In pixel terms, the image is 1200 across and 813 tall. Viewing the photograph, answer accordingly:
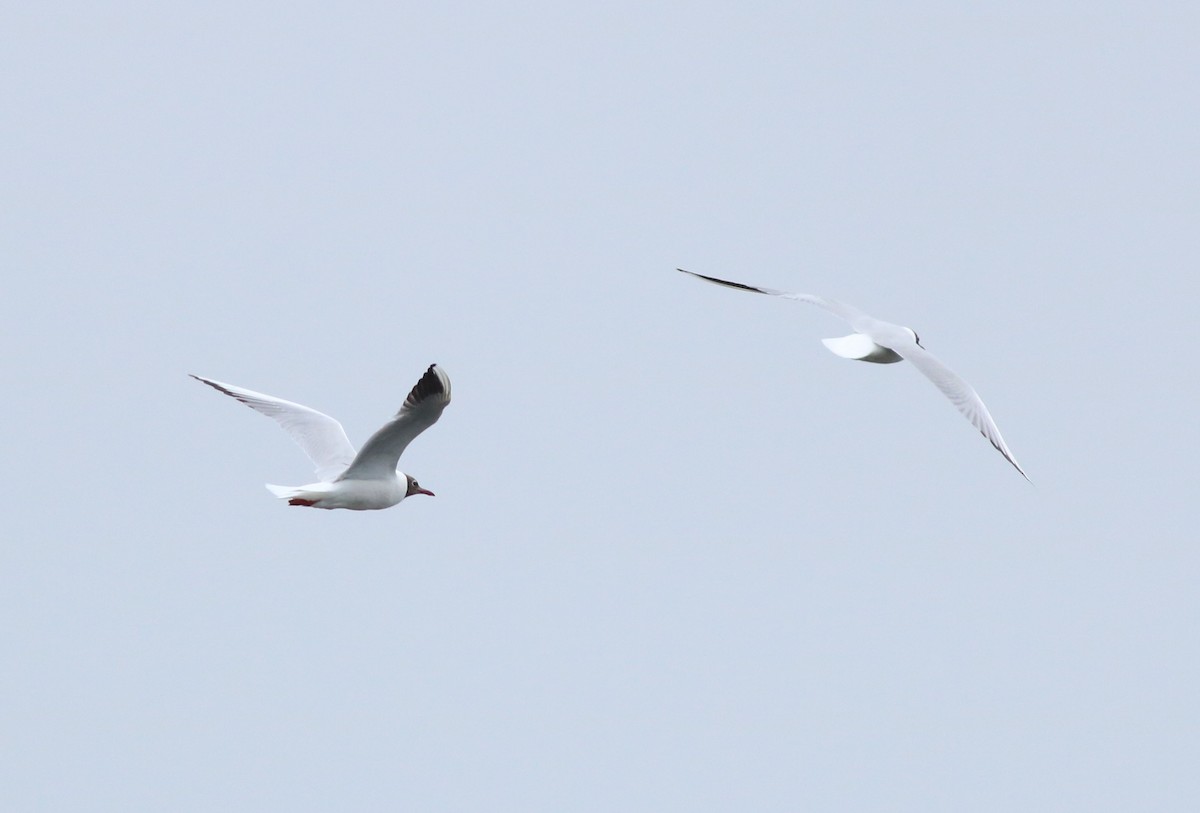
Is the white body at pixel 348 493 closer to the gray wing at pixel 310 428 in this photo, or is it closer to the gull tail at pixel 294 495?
the gull tail at pixel 294 495

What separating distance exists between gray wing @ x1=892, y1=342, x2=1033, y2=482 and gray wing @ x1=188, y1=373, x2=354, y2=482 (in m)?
4.25

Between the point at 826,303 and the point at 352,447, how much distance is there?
162 inches

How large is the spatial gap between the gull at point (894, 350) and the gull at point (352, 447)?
3071 mm

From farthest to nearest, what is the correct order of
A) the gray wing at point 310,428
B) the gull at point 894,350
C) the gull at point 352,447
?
the gray wing at point 310,428 < the gull at point 894,350 < the gull at point 352,447

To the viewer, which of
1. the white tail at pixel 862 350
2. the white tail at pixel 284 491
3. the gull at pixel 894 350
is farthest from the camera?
the white tail at pixel 862 350

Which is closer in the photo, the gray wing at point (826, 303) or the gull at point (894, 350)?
the gull at point (894, 350)

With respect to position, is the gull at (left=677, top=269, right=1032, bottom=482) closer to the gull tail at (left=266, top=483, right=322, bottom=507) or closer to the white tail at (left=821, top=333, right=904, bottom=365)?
the white tail at (left=821, top=333, right=904, bottom=365)

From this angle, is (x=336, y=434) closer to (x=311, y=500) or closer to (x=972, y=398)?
(x=311, y=500)

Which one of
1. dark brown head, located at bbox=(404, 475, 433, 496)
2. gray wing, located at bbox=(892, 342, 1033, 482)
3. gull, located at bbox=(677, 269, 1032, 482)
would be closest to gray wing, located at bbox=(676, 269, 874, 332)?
gull, located at bbox=(677, 269, 1032, 482)

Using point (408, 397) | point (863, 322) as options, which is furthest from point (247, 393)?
point (863, 322)

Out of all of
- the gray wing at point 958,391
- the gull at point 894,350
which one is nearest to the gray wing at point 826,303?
A: the gull at point 894,350

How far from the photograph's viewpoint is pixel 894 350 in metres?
13.4

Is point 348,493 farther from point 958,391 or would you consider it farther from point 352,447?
point 958,391

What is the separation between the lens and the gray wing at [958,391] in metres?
12.2
